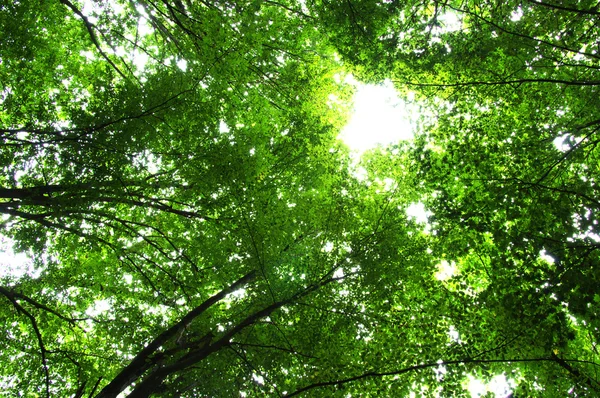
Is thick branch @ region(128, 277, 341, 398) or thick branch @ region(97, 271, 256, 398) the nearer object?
thick branch @ region(128, 277, 341, 398)

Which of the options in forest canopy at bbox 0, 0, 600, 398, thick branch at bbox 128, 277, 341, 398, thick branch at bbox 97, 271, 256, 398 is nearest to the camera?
forest canopy at bbox 0, 0, 600, 398

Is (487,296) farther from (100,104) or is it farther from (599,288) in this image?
(100,104)

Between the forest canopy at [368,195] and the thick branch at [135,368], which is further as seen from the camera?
the thick branch at [135,368]

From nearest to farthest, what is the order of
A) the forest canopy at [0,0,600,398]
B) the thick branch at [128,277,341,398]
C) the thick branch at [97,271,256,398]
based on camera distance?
the forest canopy at [0,0,600,398], the thick branch at [128,277,341,398], the thick branch at [97,271,256,398]

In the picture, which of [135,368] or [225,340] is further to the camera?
[135,368]

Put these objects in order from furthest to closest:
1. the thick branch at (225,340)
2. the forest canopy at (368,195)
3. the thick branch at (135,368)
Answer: the thick branch at (135,368) < the thick branch at (225,340) < the forest canopy at (368,195)

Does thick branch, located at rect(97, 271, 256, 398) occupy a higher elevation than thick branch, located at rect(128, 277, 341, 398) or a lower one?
higher

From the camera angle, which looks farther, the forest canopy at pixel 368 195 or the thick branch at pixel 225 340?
the thick branch at pixel 225 340

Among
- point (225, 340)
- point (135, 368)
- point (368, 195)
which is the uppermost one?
point (368, 195)

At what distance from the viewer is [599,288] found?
2.54m

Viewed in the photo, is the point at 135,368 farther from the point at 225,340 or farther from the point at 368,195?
the point at 368,195

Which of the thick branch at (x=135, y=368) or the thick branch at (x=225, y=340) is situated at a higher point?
the thick branch at (x=135, y=368)

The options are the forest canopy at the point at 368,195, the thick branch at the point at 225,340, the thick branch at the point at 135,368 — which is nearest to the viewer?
the forest canopy at the point at 368,195

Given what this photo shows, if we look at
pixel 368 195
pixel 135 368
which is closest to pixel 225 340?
pixel 135 368
